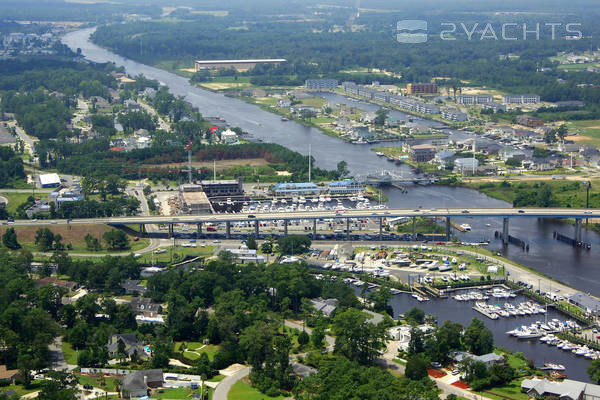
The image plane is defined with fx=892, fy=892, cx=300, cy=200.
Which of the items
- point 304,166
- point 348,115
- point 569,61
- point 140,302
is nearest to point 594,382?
point 140,302

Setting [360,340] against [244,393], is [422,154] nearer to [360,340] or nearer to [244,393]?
[360,340]

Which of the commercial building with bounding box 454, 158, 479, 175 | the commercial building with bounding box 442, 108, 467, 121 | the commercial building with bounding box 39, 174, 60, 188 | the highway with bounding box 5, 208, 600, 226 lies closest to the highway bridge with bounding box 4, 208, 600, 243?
the highway with bounding box 5, 208, 600, 226

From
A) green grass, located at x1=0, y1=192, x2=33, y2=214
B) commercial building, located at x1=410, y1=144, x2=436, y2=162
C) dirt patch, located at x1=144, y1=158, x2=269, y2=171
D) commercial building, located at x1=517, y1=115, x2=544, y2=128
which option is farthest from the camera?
commercial building, located at x1=517, y1=115, x2=544, y2=128

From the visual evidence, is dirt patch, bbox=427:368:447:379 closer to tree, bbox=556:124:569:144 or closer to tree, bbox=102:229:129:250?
tree, bbox=102:229:129:250

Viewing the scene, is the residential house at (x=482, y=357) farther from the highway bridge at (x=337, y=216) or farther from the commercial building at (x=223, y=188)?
the commercial building at (x=223, y=188)

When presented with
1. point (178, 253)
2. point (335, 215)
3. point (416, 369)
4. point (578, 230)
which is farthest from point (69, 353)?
point (578, 230)

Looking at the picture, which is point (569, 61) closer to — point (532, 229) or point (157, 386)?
point (532, 229)

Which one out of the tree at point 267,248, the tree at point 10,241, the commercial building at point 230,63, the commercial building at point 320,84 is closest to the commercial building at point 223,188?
the tree at point 267,248
